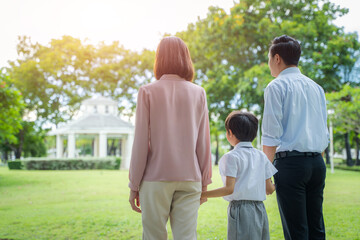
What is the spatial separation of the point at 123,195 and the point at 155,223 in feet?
24.0

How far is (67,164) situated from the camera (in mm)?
18938

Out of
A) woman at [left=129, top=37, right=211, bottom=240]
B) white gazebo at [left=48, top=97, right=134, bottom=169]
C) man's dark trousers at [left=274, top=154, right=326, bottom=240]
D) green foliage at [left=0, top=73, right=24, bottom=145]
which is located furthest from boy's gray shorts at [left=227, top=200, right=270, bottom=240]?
white gazebo at [left=48, top=97, right=134, bottom=169]

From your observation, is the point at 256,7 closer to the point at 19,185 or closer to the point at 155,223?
the point at 19,185

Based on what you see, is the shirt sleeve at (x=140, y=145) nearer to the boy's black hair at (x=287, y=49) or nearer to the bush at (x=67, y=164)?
the boy's black hair at (x=287, y=49)

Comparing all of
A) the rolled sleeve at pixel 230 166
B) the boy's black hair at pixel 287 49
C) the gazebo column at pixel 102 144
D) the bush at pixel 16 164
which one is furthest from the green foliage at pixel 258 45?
the rolled sleeve at pixel 230 166

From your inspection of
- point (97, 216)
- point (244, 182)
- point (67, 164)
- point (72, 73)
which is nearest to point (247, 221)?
point (244, 182)

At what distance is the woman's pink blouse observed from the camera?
182 centimetres

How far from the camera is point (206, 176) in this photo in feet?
6.47

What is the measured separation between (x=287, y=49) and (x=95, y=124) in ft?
67.2

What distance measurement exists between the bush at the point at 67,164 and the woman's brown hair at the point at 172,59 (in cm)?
1798

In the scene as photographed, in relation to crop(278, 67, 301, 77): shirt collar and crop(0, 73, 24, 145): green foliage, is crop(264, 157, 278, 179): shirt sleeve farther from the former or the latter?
crop(0, 73, 24, 145): green foliage

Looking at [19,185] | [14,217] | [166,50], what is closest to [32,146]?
[19,185]

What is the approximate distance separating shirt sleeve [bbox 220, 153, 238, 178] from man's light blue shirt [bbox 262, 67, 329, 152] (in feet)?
0.73

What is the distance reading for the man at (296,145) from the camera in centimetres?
207
